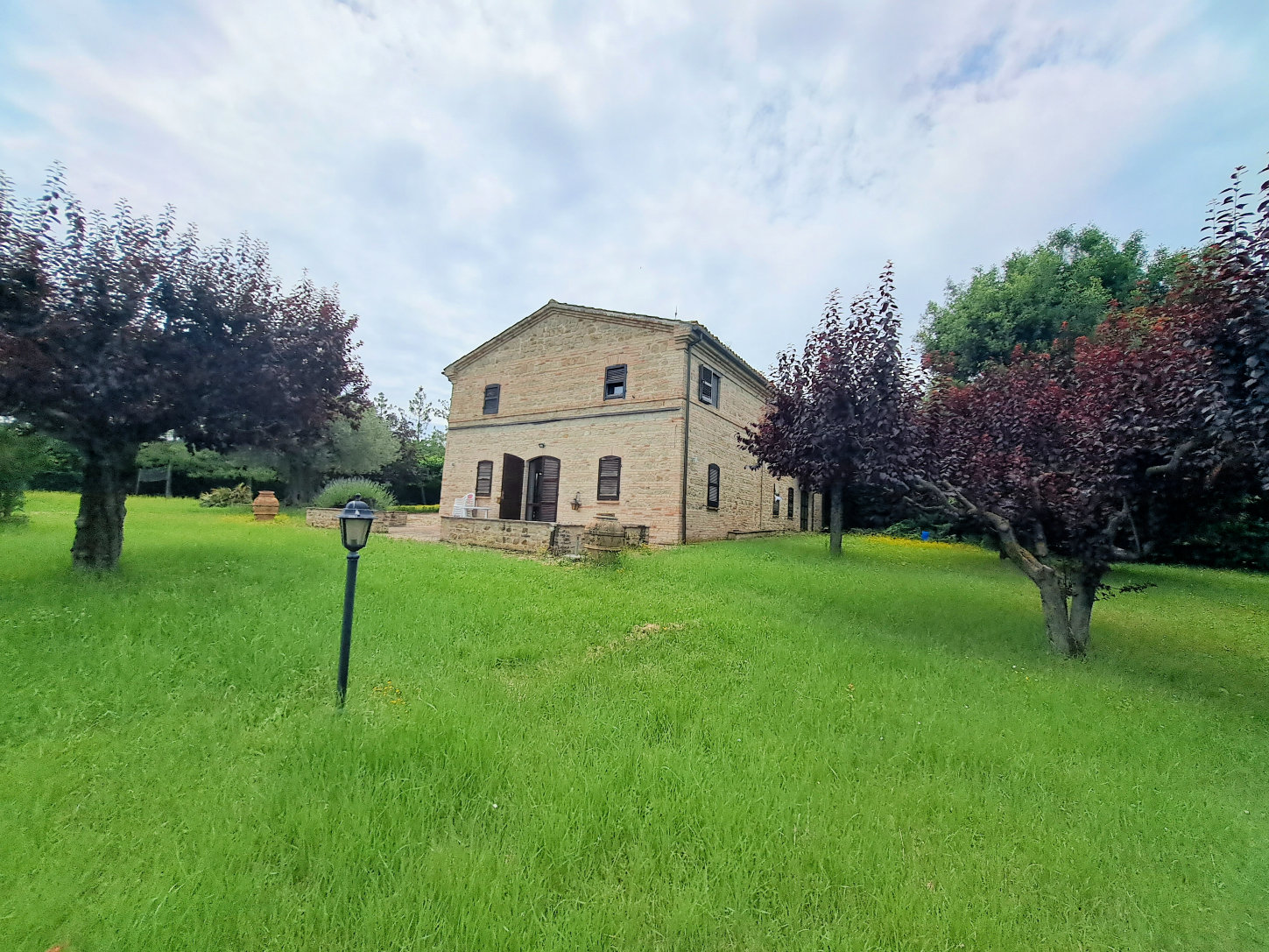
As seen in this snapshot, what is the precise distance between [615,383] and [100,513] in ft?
37.0

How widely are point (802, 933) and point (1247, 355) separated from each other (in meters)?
5.70

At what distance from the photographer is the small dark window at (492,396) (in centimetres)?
1794

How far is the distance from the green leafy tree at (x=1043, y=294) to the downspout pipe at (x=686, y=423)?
26.5 ft

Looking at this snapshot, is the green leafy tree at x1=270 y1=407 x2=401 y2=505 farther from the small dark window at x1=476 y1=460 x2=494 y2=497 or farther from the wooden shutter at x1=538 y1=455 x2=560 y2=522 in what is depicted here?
the wooden shutter at x1=538 y1=455 x2=560 y2=522

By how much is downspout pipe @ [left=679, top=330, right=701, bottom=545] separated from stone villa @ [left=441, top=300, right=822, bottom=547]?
35 millimetres

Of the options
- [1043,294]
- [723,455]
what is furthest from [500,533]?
[1043,294]

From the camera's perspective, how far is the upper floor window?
605 inches

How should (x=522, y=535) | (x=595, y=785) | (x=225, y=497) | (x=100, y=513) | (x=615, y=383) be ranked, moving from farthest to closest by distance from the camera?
(x=225, y=497), (x=615, y=383), (x=522, y=535), (x=100, y=513), (x=595, y=785)

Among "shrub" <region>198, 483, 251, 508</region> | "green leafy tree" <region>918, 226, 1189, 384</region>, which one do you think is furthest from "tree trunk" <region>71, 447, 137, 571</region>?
"green leafy tree" <region>918, 226, 1189, 384</region>

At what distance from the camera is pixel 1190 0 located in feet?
18.2

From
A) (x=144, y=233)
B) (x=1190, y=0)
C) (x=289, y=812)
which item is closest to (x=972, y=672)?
(x=289, y=812)

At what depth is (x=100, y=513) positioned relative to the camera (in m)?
7.18

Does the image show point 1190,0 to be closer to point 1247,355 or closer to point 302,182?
point 1247,355

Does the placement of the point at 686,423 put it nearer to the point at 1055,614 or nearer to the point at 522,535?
the point at 522,535
